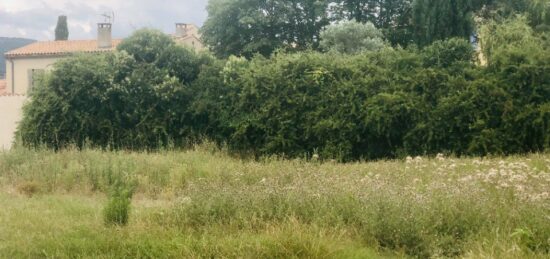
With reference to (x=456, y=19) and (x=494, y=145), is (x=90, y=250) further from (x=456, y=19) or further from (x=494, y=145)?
(x=456, y=19)

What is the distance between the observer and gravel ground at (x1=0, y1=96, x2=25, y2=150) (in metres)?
19.5

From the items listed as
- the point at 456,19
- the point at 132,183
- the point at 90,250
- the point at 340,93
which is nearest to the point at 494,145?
the point at 340,93

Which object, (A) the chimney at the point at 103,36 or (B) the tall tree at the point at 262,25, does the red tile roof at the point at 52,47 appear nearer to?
(A) the chimney at the point at 103,36

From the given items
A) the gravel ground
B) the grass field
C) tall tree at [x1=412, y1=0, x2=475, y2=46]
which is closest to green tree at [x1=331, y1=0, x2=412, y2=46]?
tall tree at [x1=412, y1=0, x2=475, y2=46]

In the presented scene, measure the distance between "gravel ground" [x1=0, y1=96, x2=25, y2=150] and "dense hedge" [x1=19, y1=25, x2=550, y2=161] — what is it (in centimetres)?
416

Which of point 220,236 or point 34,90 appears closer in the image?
point 220,236

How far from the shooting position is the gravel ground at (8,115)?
19453 mm

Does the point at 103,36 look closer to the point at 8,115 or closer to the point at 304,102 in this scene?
the point at 8,115

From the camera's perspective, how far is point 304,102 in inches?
572

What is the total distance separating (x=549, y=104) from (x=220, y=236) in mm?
9873

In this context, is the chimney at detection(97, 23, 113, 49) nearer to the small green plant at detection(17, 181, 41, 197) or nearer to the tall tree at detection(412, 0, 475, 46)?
the tall tree at detection(412, 0, 475, 46)

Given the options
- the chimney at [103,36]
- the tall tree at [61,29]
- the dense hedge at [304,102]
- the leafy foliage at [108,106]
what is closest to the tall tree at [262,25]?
the chimney at [103,36]

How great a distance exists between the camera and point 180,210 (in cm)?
642

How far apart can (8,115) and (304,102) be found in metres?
11.2
